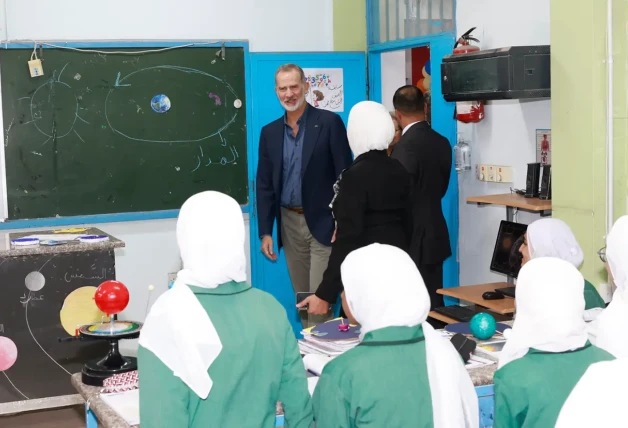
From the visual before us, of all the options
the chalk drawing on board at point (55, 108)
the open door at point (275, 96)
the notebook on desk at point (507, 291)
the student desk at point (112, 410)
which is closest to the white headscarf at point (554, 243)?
the student desk at point (112, 410)

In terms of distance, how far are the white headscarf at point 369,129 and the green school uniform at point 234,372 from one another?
1.88 m

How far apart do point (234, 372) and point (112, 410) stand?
0.52 meters

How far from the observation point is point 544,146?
4.93m

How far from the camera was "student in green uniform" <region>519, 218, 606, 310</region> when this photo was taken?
3.57 meters

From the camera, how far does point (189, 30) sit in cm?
625

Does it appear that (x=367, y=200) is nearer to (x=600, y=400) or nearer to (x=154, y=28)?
(x=154, y=28)

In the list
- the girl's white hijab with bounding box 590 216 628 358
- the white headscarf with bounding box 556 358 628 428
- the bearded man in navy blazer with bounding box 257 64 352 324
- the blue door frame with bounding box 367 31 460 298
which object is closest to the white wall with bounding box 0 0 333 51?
the blue door frame with bounding box 367 31 460 298

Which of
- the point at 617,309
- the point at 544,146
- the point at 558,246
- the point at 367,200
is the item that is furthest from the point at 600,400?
the point at 544,146

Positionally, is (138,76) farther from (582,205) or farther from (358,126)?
(582,205)

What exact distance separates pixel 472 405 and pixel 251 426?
1.93ft

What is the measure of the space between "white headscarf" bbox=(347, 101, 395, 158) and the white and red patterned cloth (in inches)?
70.4

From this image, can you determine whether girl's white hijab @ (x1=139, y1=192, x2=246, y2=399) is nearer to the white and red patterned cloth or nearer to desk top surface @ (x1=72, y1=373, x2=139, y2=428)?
desk top surface @ (x1=72, y1=373, x2=139, y2=428)

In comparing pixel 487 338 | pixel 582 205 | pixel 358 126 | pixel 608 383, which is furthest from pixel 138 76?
pixel 608 383

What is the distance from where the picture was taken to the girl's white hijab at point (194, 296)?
2188 mm
